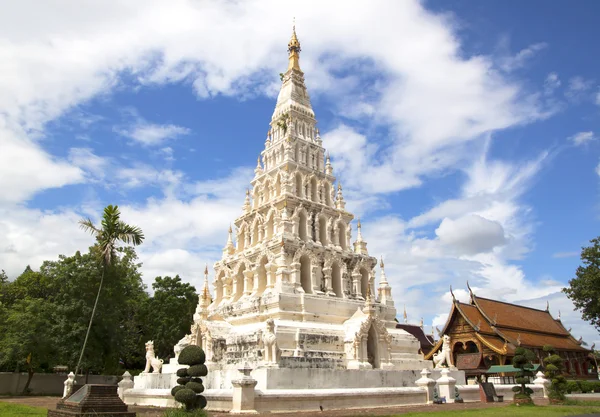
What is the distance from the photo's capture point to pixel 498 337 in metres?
35.9

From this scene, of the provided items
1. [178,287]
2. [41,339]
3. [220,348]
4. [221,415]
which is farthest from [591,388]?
[41,339]

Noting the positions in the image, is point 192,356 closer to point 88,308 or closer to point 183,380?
point 183,380

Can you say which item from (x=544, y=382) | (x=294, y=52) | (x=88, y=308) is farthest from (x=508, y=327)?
(x=88, y=308)

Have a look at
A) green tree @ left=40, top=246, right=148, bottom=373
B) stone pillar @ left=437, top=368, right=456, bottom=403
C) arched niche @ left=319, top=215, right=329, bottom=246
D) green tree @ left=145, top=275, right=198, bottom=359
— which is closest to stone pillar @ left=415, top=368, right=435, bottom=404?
stone pillar @ left=437, top=368, right=456, bottom=403

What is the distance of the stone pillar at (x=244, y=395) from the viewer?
17.2 metres

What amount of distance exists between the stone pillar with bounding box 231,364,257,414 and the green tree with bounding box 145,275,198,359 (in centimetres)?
2602

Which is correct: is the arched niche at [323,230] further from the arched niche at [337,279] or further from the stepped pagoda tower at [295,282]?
the arched niche at [337,279]

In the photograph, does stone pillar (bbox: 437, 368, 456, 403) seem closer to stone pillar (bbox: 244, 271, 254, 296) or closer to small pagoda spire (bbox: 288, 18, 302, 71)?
stone pillar (bbox: 244, 271, 254, 296)

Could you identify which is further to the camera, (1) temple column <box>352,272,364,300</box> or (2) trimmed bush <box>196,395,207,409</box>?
(1) temple column <box>352,272,364,300</box>

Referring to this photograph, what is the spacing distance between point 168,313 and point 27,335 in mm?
12712

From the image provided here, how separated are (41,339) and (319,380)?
852 inches

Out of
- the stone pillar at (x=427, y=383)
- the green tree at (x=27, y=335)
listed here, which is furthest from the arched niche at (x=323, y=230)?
the green tree at (x=27, y=335)

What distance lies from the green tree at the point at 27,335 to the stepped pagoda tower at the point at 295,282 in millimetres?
11800

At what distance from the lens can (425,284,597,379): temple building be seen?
34562 millimetres
